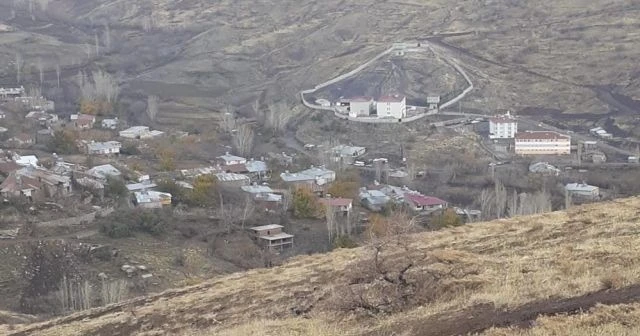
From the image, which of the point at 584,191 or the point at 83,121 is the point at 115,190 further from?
the point at 584,191

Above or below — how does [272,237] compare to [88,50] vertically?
below

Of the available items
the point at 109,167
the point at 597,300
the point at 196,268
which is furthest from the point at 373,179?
the point at 597,300

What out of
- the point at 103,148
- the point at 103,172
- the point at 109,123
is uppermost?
the point at 109,123

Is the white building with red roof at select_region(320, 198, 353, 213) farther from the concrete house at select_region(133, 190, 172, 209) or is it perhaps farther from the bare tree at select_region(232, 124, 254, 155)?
the bare tree at select_region(232, 124, 254, 155)

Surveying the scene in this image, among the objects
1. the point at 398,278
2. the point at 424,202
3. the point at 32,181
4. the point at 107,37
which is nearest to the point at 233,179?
the point at 424,202

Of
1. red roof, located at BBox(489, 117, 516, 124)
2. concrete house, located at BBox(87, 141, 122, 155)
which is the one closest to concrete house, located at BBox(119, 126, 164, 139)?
concrete house, located at BBox(87, 141, 122, 155)

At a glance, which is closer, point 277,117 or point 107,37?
point 277,117

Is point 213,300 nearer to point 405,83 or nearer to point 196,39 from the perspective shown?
point 405,83

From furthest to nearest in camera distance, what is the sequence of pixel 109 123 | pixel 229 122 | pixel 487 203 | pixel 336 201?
pixel 109 123 → pixel 229 122 → pixel 487 203 → pixel 336 201
